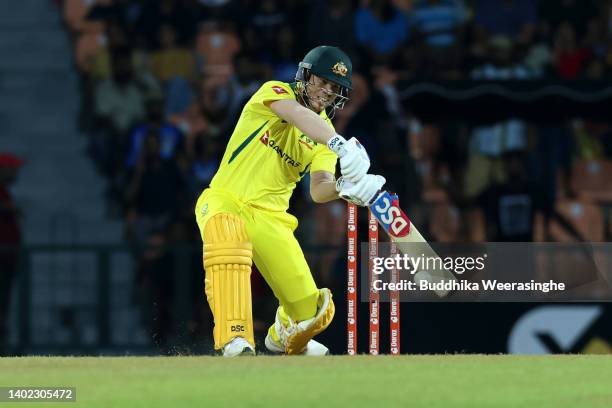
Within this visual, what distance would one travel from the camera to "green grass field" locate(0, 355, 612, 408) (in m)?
6.57

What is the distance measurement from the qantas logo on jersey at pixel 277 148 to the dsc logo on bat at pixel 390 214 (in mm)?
583

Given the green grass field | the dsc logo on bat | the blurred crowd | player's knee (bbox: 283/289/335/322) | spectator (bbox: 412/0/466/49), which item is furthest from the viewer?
spectator (bbox: 412/0/466/49)

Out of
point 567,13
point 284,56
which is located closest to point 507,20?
point 567,13

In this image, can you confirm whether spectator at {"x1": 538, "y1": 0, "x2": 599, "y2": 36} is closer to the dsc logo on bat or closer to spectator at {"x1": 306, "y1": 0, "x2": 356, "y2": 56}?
spectator at {"x1": 306, "y1": 0, "x2": 356, "y2": 56}

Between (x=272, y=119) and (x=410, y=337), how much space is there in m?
3.11

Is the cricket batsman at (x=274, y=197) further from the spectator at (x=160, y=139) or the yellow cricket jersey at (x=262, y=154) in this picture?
the spectator at (x=160, y=139)

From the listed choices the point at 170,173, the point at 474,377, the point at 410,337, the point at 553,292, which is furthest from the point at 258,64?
the point at 474,377

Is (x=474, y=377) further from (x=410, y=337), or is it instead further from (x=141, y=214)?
(x=141, y=214)

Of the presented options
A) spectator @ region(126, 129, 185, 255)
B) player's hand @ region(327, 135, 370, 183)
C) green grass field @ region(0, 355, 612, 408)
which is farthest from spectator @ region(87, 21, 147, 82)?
player's hand @ region(327, 135, 370, 183)

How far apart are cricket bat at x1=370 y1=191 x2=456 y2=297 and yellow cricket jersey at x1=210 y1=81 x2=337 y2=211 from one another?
48 centimetres

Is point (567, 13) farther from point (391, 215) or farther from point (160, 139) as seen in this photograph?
point (391, 215)

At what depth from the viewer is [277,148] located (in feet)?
28.6

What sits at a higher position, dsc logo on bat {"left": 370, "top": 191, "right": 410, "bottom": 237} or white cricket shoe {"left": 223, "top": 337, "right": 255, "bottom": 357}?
dsc logo on bat {"left": 370, "top": 191, "right": 410, "bottom": 237}

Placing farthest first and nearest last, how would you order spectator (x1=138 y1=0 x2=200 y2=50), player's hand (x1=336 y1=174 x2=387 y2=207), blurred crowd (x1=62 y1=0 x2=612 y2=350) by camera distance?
spectator (x1=138 y1=0 x2=200 y2=50) → blurred crowd (x1=62 y1=0 x2=612 y2=350) → player's hand (x1=336 y1=174 x2=387 y2=207)
